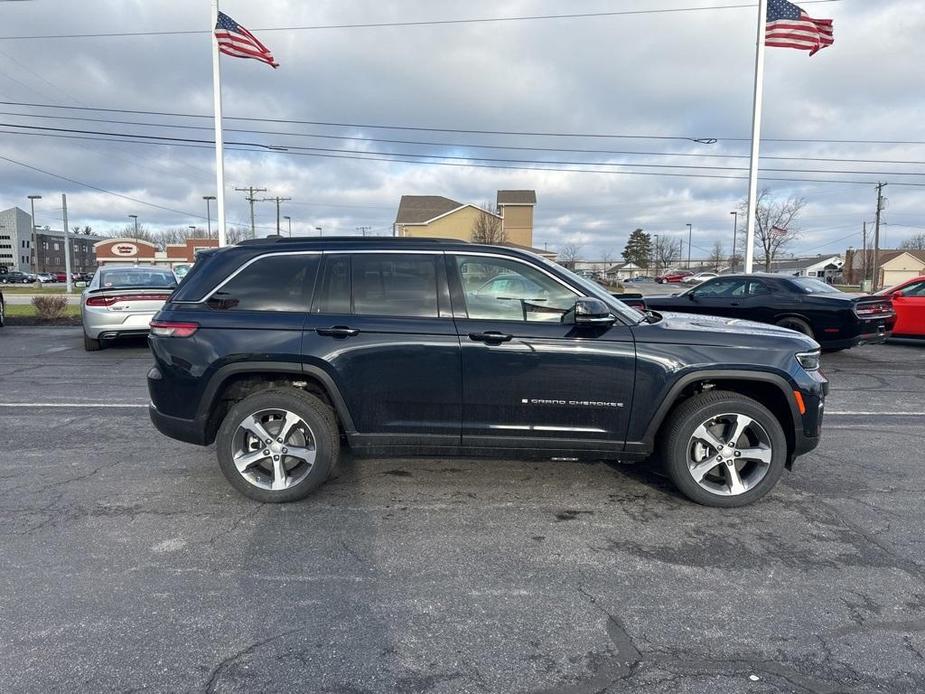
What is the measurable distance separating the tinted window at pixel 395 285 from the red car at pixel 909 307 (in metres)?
10.9

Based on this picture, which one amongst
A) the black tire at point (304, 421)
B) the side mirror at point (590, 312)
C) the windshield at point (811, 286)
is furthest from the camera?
the windshield at point (811, 286)

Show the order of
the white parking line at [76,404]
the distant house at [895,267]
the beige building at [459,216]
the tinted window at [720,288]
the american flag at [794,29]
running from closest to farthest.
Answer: the white parking line at [76,404], the tinted window at [720,288], the american flag at [794,29], the beige building at [459,216], the distant house at [895,267]

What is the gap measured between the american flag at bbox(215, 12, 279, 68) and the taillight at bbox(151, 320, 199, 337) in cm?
1459

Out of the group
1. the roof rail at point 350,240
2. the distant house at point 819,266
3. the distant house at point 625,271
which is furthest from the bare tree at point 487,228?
the distant house at point 819,266

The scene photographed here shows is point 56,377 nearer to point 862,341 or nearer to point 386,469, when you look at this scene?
point 386,469

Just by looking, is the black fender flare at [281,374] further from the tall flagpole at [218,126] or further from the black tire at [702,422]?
the tall flagpole at [218,126]

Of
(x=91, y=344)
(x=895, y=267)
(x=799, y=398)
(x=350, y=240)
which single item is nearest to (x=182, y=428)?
(x=350, y=240)

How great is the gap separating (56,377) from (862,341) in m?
12.8

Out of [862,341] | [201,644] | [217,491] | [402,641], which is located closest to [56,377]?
[217,491]

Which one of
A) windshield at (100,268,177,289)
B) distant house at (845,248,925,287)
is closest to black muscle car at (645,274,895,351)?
windshield at (100,268,177,289)

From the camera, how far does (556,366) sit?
3.91 metres

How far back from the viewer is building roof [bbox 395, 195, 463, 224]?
52938 mm

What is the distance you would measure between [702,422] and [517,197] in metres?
57.8

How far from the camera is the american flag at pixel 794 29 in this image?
14.9 meters
